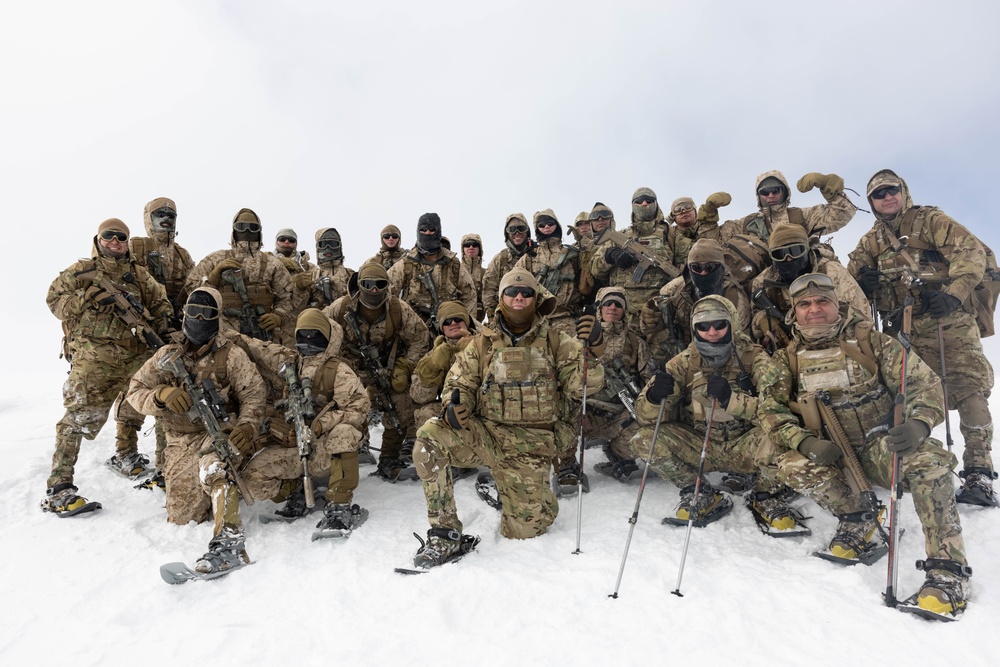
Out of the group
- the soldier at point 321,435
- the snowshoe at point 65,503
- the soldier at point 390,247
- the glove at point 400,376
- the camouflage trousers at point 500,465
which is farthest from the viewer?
the soldier at point 390,247

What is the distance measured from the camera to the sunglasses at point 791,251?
219 inches

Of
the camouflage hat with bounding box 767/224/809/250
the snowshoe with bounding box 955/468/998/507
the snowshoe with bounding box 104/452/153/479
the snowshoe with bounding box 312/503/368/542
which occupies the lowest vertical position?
the snowshoe with bounding box 104/452/153/479

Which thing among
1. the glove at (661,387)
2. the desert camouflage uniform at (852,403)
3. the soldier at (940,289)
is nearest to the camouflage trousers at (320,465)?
the glove at (661,387)

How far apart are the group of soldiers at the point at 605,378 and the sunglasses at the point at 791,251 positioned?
2 cm

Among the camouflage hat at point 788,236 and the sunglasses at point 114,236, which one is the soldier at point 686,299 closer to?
the camouflage hat at point 788,236

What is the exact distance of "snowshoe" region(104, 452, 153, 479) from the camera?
7.09 meters

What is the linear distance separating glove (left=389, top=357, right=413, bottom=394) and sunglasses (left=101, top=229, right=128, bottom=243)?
13.2 ft

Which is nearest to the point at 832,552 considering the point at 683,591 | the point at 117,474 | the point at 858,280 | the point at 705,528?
the point at 705,528

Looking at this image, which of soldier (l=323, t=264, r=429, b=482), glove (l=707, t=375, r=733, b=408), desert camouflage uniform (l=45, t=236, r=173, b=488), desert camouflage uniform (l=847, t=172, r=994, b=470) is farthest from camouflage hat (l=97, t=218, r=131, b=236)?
desert camouflage uniform (l=847, t=172, r=994, b=470)

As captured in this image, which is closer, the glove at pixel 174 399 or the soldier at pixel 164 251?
the glove at pixel 174 399

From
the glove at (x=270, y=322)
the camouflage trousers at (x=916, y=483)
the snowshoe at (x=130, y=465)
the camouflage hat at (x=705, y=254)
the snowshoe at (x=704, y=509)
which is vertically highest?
the camouflage hat at (x=705, y=254)

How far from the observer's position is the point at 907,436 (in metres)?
3.77

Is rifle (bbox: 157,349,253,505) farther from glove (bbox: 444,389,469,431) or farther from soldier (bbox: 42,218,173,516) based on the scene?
glove (bbox: 444,389,469,431)

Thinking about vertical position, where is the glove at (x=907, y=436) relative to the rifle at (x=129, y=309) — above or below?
below
